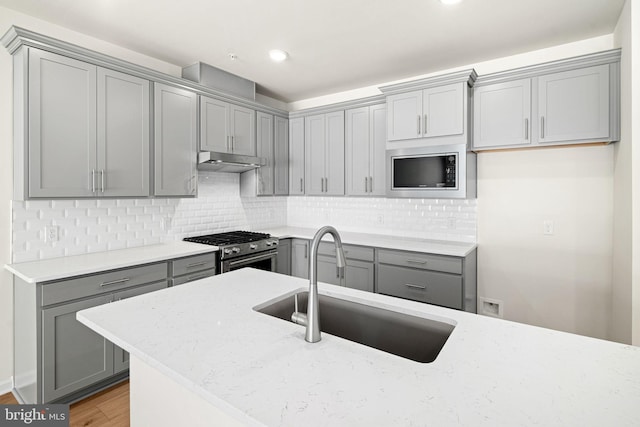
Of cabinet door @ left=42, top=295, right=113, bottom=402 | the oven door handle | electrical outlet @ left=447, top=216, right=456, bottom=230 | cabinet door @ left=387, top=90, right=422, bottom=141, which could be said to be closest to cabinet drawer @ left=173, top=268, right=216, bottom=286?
the oven door handle

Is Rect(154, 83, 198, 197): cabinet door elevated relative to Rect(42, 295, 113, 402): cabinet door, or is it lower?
elevated

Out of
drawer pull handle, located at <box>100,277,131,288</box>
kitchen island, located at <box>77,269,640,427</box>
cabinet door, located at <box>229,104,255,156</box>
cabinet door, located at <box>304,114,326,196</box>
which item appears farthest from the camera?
cabinet door, located at <box>304,114,326,196</box>

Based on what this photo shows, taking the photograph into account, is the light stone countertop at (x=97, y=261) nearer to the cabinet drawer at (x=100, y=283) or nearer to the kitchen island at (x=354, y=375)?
the cabinet drawer at (x=100, y=283)

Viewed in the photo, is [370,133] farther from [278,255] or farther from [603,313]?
[603,313]

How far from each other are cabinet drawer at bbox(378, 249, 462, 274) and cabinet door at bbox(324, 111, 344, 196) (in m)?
1.05

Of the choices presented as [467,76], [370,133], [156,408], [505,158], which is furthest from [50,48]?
[505,158]

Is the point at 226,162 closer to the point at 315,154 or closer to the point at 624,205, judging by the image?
the point at 315,154

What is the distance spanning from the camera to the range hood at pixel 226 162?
3.26 m

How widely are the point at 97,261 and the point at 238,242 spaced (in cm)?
122

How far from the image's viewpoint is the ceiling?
2330mm

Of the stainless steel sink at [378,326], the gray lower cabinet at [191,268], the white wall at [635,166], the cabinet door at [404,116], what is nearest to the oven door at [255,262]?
the gray lower cabinet at [191,268]

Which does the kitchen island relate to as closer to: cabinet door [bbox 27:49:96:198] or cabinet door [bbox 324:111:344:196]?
cabinet door [bbox 27:49:96:198]

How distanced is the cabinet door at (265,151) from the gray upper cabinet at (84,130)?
1.35 metres

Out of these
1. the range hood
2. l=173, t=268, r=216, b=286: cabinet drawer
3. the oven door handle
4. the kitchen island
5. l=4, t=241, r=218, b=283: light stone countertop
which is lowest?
l=173, t=268, r=216, b=286: cabinet drawer
